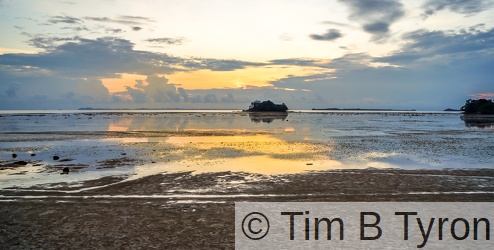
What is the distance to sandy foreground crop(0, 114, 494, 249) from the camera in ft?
37.6

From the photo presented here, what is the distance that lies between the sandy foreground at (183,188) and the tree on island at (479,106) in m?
160

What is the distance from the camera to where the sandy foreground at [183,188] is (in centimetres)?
1146

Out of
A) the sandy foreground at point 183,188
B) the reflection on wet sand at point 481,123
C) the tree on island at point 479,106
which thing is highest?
the tree on island at point 479,106

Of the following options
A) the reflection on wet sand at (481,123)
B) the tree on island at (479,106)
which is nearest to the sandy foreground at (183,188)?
the reflection on wet sand at (481,123)

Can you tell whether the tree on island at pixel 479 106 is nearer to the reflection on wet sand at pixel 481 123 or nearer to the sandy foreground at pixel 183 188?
the reflection on wet sand at pixel 481 123

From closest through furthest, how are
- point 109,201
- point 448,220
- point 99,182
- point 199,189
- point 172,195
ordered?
point 448,220 → point 109,201 → point 172,195 → point 199,189 → point 99,182

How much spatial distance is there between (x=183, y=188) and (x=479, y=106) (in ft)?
630

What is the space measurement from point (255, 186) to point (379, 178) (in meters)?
6.83

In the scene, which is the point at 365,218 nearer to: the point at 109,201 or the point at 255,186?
the point at 255,186

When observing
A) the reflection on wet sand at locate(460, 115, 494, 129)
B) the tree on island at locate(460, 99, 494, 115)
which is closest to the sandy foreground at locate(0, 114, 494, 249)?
the reflection on wet sand at locate(460, 115, 494, 129)

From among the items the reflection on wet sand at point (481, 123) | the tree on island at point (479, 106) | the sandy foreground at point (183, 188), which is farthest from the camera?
the tree on island at point (479, 106)

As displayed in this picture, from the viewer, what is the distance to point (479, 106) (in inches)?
6850

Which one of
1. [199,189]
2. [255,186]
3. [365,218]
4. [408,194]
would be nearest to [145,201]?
[199,189]

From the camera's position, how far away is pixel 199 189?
691 inches
